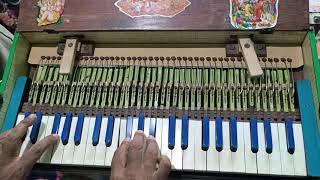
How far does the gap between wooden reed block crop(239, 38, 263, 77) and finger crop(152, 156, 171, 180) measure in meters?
0.57

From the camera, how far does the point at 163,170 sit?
4.24 ft

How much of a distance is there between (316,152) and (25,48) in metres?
1.60

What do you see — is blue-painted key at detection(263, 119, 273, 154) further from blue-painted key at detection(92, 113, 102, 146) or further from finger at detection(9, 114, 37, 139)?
finger at detection(9, 114, 37, 139)

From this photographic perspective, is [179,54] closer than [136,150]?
No

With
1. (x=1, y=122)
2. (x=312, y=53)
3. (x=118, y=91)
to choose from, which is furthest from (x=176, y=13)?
(x=1, y=122)

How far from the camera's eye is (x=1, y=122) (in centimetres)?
158

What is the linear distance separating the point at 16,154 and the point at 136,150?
57 centimetres

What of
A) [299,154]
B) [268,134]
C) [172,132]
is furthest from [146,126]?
[299,154]

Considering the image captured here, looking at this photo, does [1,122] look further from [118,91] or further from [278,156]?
[278,156]

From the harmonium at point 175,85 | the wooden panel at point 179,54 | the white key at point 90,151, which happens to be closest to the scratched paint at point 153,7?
the harmonium at point 175,85

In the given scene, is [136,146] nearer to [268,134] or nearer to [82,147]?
[82,147]

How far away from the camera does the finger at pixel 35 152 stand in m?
1.37

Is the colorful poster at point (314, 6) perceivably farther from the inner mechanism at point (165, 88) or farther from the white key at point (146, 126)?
the white key at point (146, 126)

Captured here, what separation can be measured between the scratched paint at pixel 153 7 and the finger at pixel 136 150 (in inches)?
25.9
